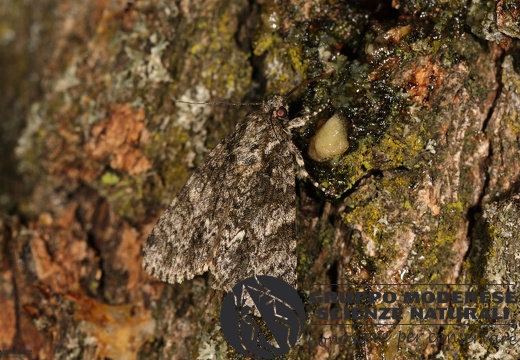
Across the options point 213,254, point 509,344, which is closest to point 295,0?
point 213,254

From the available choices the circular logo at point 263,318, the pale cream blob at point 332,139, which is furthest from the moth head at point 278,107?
the circular logo at point 263,318

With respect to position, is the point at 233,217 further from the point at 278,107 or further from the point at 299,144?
the point at 278,107

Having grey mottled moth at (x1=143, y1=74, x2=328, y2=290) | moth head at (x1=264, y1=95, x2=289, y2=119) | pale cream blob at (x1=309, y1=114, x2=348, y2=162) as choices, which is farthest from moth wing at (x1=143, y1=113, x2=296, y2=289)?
pale cream blob at (x1=309, y1=114, x2=348, y2=162)

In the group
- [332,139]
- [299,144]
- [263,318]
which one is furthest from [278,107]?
[263,318]

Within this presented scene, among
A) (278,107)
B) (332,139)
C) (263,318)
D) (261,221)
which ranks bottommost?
(263,318)

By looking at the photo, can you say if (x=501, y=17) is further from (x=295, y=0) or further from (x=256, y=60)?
(x=256, y=60)

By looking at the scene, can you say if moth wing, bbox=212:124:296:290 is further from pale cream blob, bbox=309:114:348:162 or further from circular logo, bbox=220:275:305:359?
pale cream blob, bbox=309:114:348:162
